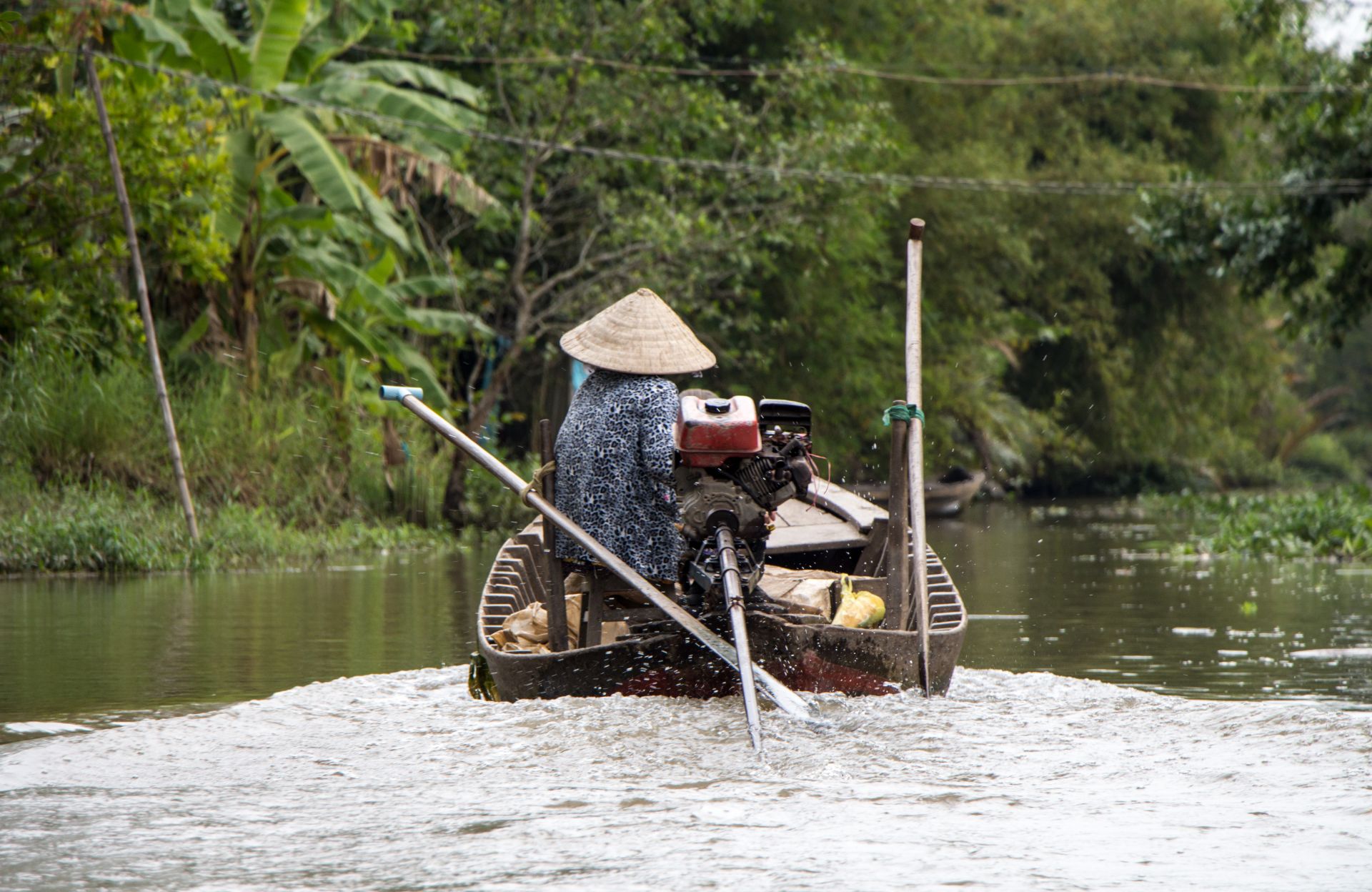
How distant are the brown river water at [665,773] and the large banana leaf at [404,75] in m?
7.84

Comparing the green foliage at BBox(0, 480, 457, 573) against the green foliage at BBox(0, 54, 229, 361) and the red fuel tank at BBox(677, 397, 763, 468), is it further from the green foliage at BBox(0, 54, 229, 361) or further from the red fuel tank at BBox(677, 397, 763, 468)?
the red fuel tank at BBox(677, 397, 763, 468)

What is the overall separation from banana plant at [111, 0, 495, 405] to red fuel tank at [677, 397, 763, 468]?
8721 mm

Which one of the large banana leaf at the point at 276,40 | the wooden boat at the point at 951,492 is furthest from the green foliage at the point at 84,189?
the wooden boat at the point at 951,492

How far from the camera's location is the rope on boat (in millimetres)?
6438

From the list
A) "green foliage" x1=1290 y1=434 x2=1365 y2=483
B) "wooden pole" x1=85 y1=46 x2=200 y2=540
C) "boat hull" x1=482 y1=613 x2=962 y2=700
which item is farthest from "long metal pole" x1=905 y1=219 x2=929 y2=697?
"green foliage" x1=1290 y1=434 x2=1365 y2=483

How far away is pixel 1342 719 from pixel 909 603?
1.81 metres

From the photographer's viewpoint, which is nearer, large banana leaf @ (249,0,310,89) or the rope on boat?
the rope on boat

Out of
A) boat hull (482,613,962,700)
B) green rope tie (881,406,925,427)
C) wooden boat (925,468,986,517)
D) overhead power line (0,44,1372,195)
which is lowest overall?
boat hull (482,613,962,700)

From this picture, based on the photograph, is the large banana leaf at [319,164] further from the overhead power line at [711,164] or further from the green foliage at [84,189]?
the green foliage at [84,189]

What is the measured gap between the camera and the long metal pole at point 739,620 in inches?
221

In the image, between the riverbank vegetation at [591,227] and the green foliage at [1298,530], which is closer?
the riverbank vegetation at [591,227]

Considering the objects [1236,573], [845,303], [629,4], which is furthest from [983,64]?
[1236,573]

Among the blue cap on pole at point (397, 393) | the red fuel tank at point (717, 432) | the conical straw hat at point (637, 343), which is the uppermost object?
the conical straw hat at point (637, 343)

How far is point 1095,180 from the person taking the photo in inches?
1003
